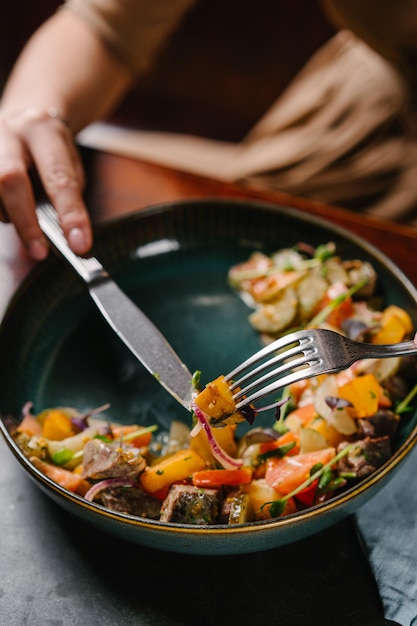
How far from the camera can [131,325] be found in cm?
112

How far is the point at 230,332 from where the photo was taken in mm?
1387

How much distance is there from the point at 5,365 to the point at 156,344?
348mm

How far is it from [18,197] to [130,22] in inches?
30.0

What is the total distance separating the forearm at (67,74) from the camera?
165 cm

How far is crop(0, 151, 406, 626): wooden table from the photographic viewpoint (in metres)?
0.95

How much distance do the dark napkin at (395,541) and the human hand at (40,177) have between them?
764 millimetres

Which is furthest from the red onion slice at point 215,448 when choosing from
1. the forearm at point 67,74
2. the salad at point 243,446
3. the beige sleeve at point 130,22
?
the beige sleeve at point 130,22

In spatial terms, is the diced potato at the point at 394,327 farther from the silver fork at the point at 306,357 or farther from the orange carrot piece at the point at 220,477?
the orange carrot piece at the point at 220,477

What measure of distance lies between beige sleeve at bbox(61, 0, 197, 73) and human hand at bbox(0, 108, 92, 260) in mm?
459

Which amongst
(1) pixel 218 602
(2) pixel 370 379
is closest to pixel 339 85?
(2) pixel 370 379

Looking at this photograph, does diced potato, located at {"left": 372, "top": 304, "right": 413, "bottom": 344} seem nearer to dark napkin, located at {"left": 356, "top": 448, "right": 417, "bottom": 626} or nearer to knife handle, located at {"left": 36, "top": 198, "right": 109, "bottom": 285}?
dark napkin, located at {"left": 356, "top": 448, "right": 417, "bottom": 626}

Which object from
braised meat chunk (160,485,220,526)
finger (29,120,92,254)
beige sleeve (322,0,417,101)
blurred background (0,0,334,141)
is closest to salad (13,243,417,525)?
braised meat chunk (160,485,220,526)

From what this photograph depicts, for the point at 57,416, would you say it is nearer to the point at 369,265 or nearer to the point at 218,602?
the point at 218,602

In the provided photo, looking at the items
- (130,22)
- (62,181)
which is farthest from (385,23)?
(62,181)
